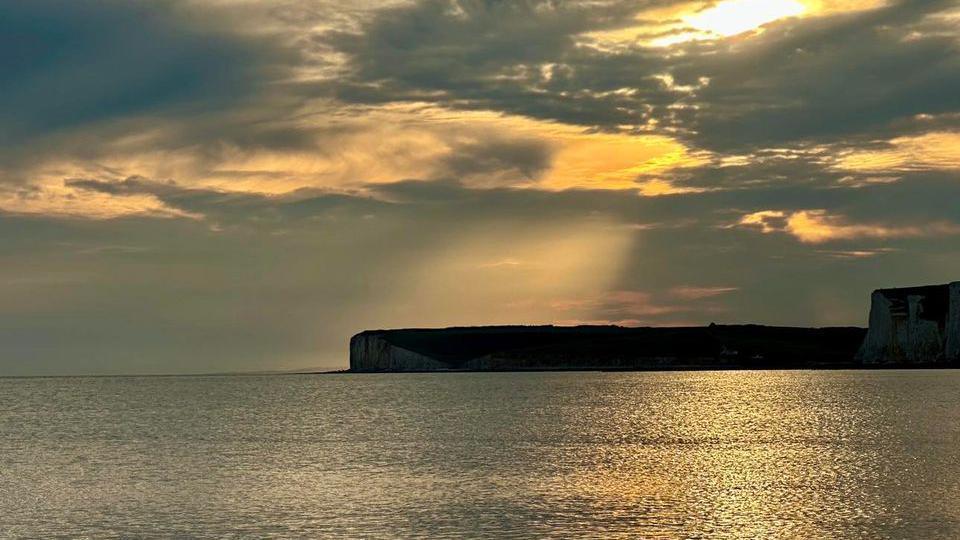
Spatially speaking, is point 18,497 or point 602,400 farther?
point 602,400

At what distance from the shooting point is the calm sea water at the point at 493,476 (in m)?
40.6

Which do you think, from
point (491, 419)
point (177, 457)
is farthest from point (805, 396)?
point (177, 457)

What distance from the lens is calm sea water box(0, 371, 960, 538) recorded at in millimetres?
40594

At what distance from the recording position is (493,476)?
5584cm

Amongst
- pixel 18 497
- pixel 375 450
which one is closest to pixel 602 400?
pixel 375 450

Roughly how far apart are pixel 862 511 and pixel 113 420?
88.8 metres

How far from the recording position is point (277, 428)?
95.3 m

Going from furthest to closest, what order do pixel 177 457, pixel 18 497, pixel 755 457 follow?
pixel 177 457 → pixel 755 457 → pixel 18 497

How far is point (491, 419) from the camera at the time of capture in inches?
4200

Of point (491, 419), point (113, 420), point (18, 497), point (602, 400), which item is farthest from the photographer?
point (602, 400)

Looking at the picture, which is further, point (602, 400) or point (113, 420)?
point (602, 400)

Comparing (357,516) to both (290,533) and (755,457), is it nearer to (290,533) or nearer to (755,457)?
(290,533)

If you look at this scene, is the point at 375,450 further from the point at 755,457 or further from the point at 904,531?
the point at 904,531

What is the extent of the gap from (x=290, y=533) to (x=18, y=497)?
17466mm
